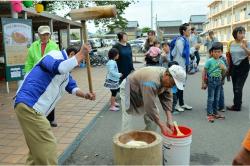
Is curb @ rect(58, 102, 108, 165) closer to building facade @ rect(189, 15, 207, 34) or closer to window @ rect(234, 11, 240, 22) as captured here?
window @ rect(234, 11, 240, 22)

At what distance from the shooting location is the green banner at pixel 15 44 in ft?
27.4

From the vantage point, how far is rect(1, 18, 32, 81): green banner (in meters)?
8.35

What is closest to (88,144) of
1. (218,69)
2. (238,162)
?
(218,69)

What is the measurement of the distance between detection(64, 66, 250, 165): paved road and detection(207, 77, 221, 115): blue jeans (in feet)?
0.90

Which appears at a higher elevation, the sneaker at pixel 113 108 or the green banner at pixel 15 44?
the green banner at pixel 15 44

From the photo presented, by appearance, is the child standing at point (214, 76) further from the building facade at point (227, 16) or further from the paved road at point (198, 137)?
the building facade at point (227, 16)

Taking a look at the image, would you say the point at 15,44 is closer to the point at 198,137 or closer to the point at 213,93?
the point at 213,93

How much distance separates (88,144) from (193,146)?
5.27 feet

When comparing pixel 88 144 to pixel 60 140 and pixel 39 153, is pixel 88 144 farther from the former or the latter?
pixel 39 153

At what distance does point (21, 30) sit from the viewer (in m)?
8.53

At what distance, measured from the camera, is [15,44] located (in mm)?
8539

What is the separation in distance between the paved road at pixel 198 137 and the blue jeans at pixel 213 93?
0.28 meters

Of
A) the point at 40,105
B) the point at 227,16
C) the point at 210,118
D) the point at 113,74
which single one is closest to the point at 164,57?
the point at 113,74

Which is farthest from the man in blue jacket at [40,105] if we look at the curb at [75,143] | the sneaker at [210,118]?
the sneaker at [210,118]
